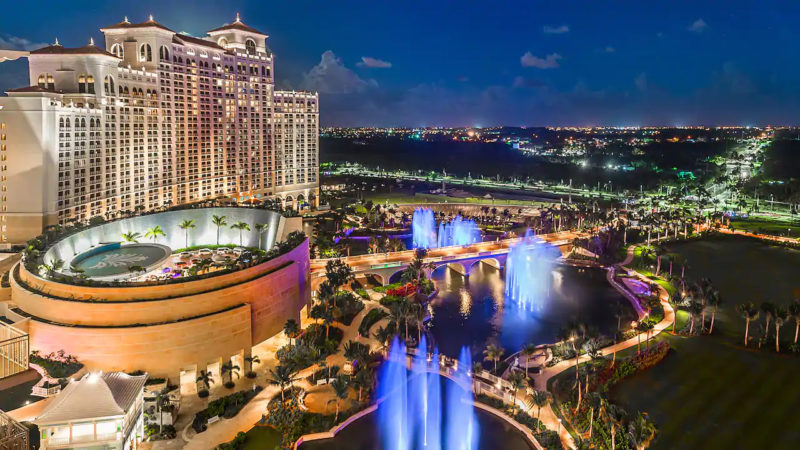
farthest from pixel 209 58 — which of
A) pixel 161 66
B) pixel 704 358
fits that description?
pixel 704 358

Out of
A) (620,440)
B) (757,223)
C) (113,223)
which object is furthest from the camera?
(757,223)

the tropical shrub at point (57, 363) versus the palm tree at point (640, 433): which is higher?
the tropical shrub at point (57, 363)

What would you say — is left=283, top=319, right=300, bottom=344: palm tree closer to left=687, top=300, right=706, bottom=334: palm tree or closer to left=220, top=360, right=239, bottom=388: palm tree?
left=220, top=360, right=239, bottom=388: palm tree

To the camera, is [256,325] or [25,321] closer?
[25,321]

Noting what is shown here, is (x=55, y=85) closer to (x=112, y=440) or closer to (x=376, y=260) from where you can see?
(x=376, y=260)

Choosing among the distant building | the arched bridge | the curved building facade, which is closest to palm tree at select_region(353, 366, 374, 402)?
the curved building facade

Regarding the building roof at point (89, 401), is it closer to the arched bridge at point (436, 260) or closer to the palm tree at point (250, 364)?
the palm tree at point (250, 364)

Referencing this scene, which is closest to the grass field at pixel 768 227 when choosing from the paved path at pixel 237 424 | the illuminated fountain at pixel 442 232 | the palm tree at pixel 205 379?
the illuminated fountain at pixel 442 232
